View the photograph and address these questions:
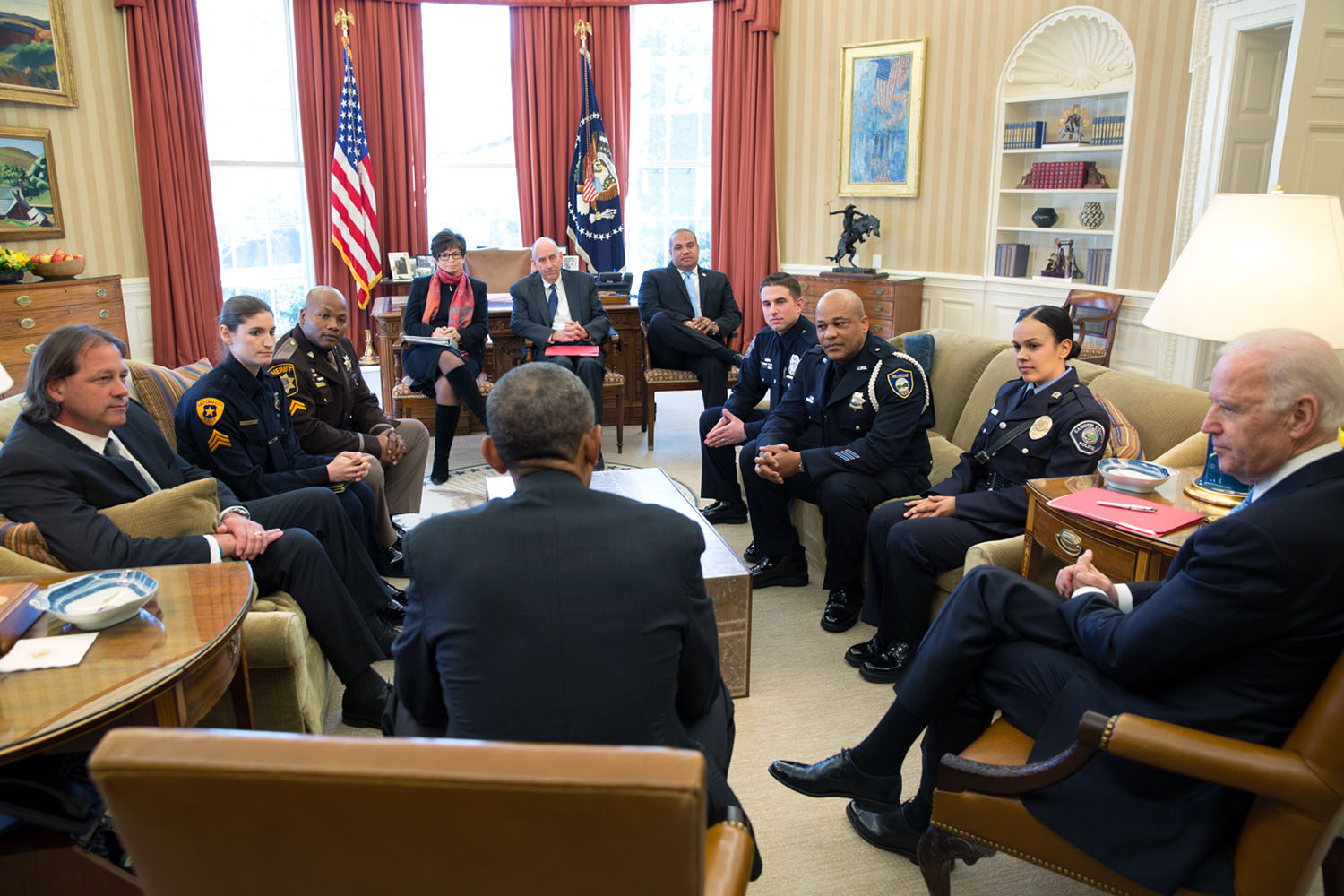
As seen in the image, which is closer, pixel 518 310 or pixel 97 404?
pixel 97 404

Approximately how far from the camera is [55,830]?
159 cm

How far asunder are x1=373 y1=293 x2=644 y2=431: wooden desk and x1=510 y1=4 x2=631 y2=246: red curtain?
79.5 inches

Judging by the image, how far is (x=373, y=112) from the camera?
23.7 ft

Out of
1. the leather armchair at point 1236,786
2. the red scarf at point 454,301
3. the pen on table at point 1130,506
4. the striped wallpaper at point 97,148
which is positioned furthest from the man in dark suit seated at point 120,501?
the striped wallpaper at point 97,148

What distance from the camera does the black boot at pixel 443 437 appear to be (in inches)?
192

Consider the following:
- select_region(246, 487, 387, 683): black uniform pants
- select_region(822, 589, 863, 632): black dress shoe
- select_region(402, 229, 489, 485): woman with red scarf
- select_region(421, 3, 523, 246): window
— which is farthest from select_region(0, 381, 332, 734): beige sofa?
select_region(421, 3, 523, 246): window

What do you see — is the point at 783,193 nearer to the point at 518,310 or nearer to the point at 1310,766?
the point at 518,310

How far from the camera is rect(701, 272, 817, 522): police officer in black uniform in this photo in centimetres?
398

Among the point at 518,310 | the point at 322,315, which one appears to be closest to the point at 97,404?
the point at 322,315

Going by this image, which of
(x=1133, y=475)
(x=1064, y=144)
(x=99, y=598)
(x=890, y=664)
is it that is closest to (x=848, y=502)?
(x=890, y=664)

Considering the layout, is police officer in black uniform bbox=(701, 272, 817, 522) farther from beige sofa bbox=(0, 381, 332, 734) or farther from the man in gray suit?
beige sofa bbox=(0, 381, 332, 734)

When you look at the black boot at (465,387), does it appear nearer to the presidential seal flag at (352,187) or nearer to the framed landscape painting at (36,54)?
the presidential seal flag at (352,187)

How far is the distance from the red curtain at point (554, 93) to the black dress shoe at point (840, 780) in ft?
20.4

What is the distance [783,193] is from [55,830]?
7.20m
